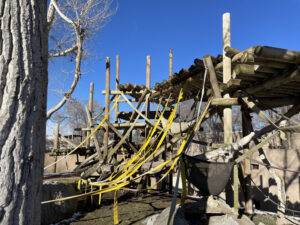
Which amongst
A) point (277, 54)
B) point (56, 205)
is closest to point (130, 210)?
point (56, 205)

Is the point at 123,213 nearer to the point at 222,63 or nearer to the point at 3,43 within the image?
the point at 222,63

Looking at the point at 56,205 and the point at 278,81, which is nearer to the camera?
the point at 278,81

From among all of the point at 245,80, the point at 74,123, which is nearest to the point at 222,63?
the point at 245,80

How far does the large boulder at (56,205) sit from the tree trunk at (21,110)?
4196 millimetres

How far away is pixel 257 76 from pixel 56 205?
490cm

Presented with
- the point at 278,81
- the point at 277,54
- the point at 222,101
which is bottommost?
the point at 222,101

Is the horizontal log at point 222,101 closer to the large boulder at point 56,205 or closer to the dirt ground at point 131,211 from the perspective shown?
the dirt ground at point 131,211

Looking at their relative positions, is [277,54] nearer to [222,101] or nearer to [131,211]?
[222,101]

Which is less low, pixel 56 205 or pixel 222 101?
pixel 222 101

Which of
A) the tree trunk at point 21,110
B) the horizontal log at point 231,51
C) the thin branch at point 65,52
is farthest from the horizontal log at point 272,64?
the thin branch at point 65,52

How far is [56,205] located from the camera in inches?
209

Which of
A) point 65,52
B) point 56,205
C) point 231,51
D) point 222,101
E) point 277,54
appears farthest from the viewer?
point 65,52

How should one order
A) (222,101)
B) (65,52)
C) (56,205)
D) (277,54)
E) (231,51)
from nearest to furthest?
(277,54) < (231,51) < (222,101) < (56,205) < (65,52)

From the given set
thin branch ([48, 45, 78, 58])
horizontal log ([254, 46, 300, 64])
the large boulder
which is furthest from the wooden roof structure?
thin branch ([48, 45, 78, 58])
